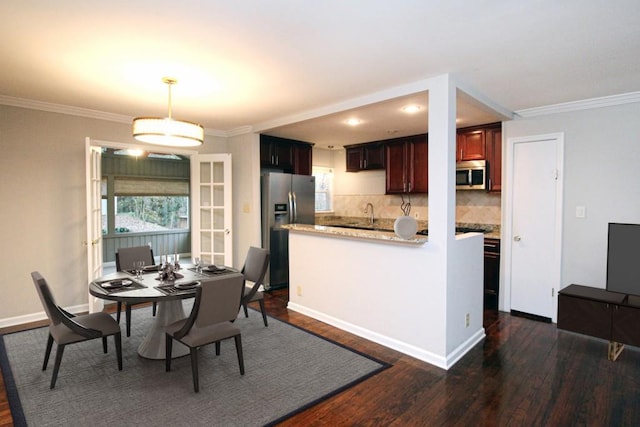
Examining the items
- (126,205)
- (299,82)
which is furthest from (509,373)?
(126,205)

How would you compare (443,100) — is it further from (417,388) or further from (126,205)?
(126,205)

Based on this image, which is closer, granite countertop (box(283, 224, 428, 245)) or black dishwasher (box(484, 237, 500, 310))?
granite countertop (box(283, 224, 428, 245))

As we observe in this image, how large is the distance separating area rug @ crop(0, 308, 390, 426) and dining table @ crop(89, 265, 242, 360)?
127mm

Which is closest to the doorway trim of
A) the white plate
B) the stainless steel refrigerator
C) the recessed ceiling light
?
the recessed ceiling light

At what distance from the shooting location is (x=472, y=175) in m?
4.63

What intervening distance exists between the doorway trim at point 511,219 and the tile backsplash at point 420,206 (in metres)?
0.66

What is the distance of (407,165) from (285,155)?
6.42 ft

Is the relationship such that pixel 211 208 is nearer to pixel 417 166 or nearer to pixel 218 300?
pixel 218 300

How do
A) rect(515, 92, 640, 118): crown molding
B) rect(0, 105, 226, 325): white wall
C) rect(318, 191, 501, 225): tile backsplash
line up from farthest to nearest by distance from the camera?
rect(318, 191, 501, 225): tile backsplash → rect(0, 105, 226, 325): white wall → rect(515, 92, 640, 118): crown molding

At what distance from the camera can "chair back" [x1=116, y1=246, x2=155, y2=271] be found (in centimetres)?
370

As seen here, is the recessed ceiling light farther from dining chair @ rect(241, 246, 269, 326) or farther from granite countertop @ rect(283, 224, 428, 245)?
dining chair @ rect(241, 246, 269, 326)

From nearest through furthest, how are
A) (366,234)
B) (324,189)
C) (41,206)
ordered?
(366,234)
(41,206)
(324,189)

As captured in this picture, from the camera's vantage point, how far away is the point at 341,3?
1.84 meters

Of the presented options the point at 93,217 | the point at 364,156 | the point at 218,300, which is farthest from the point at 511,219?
the point at 93,217
